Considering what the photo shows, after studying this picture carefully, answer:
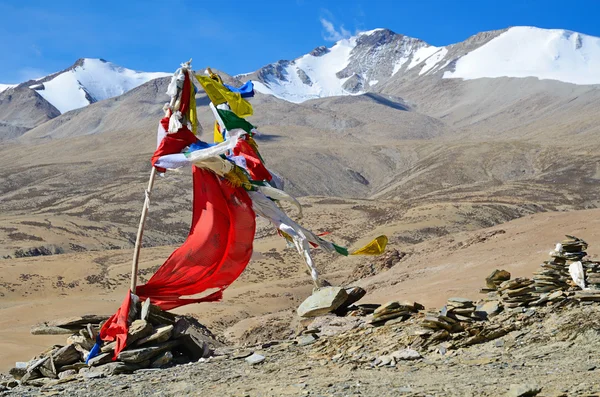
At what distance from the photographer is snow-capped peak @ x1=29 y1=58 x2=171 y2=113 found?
167 meters

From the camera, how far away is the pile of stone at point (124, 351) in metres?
8.42

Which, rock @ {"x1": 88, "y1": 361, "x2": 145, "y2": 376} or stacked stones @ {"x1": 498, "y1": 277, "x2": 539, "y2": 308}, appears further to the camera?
stacked stones @ {"x1": 498, "y1": 277, "x2": 539, "y2": 308}

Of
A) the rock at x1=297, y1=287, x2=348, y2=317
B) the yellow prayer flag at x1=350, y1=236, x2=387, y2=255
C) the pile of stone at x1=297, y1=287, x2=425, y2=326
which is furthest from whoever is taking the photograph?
the rock at x1=297, y1=287, x2=348, y2=317

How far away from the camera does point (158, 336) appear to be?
868cm

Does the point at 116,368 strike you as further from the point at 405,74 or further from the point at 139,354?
the point at 405,74

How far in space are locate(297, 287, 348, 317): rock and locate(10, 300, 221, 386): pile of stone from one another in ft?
5.92

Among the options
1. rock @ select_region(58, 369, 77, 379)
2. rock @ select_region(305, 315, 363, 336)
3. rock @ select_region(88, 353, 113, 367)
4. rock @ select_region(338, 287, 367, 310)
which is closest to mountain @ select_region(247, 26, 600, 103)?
rock @ select_region(338, 287, 367, 310)

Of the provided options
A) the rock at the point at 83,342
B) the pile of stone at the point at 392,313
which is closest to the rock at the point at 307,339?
the pile of stone at the point at 392,313

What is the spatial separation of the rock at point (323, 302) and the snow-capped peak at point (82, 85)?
157648 mm

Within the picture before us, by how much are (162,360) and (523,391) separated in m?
4.83

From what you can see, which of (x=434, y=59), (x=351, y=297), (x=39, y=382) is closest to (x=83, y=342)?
(x=39, y=382)

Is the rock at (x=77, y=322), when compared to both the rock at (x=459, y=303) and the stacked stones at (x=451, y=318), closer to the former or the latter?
the stacked stones at (x=451, y=318)

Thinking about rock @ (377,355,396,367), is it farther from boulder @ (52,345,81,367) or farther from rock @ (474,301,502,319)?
boulder @ (52,345,81,367)

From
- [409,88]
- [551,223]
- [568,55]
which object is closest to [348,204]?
[551,223]
